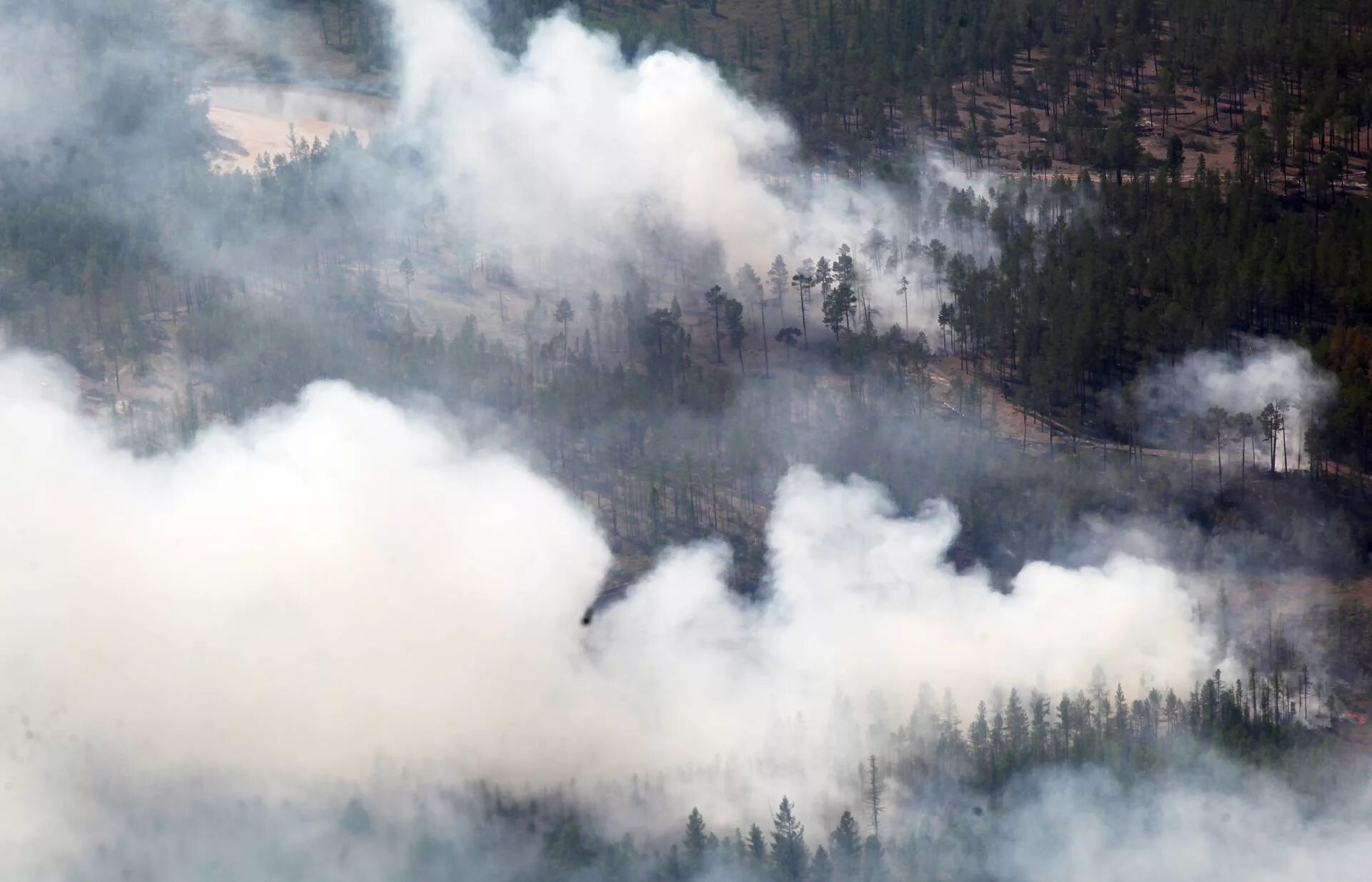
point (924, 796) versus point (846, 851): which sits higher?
point (846, 851)

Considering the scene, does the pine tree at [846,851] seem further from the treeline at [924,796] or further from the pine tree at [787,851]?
the pine tree at [787,851]

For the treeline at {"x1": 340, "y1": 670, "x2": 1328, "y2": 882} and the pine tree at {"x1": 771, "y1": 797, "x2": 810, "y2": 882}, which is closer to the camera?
the pine tree at {"x1": 771, "y1": 797, "x2": 810, "y2": 882}

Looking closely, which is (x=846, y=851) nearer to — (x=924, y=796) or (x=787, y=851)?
(x=787, y=851)

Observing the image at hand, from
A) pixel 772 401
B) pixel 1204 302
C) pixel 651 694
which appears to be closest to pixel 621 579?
pixel 651 694

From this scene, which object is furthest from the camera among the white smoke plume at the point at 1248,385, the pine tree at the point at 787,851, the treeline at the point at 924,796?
the white smoke plume at the point at 1248,385

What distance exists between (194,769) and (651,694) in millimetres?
34068

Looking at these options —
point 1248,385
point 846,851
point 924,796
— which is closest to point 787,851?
point 846,851

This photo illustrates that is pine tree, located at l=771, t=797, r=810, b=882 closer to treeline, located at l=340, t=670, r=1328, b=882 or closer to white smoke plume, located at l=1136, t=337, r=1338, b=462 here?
treeline, located at l=340, t=670, r=1328, b=882

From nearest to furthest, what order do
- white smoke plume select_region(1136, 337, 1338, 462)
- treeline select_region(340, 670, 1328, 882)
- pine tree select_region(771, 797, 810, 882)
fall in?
pine tree select_region(771, 797, 810, 882), treeline select_region(340, 670, 1328, 882), white smoke plume select_region(1136, 337, 1338, 462)

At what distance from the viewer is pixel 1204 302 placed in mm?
178000

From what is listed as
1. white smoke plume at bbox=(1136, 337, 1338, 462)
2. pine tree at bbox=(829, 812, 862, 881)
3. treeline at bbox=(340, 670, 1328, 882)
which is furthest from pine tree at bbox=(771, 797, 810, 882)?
white smoke plume at bbox=(1136, 337, 1338, 462)

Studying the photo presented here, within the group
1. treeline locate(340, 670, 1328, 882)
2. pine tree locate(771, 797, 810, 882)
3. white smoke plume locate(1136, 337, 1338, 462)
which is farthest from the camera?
white smoke plume locate(1136, 337, 1338, 462)

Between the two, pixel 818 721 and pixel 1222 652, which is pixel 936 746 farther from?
pixel 1222 652

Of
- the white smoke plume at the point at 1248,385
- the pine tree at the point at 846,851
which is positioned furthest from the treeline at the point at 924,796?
the white smoke plume at the point at 1248,385
